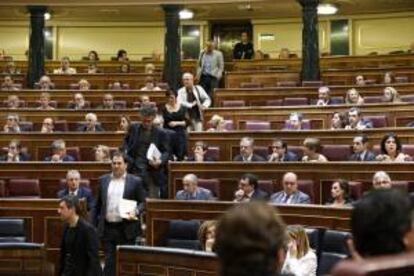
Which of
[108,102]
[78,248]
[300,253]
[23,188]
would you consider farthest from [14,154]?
[300,253]

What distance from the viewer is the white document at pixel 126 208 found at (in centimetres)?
606

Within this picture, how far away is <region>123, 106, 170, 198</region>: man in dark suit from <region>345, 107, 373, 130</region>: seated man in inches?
98.7

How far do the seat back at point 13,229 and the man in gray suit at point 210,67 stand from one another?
5622 mm

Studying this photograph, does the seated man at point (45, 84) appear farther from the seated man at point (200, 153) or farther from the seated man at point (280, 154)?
the seated man at point (280, 154)

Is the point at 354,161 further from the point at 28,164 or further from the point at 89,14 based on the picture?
the point at 89,14

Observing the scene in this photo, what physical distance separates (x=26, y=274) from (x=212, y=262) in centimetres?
176

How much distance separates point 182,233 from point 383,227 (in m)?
5.26

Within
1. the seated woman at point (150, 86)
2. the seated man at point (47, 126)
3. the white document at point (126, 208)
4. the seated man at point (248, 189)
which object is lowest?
the white document at point (126, 208)

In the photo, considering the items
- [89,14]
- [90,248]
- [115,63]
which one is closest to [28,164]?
[90,248]

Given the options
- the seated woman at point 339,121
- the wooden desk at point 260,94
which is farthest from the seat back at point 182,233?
the wooden desk at point 260,94

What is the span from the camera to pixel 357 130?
842 centimetres

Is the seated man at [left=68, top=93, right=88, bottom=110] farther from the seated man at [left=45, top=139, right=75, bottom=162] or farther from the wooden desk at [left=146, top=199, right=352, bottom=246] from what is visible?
the wooden desk at [left=146, top=199, right=352, bottom=246]

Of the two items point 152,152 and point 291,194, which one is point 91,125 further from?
point 291,194

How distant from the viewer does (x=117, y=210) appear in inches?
242
